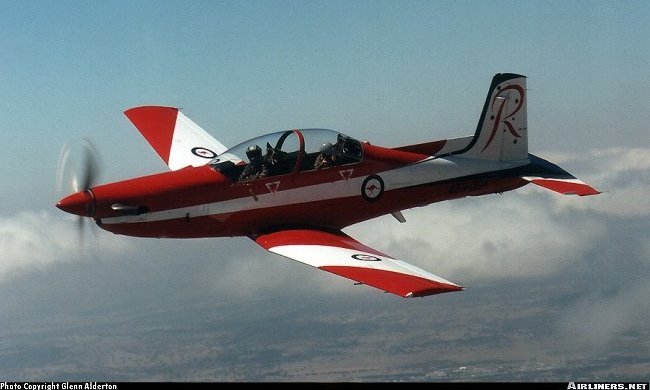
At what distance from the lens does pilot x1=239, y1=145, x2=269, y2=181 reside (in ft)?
51.0

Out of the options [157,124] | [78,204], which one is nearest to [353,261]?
[78,204]

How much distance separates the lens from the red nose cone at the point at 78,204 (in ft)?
48.0

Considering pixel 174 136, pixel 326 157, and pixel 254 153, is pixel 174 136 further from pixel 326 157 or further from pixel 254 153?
pixel 326 157

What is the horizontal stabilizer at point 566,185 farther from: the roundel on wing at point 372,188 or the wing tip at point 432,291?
the wing tip at point 432,291

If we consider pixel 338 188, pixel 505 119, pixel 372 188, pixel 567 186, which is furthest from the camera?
pixel 505 119

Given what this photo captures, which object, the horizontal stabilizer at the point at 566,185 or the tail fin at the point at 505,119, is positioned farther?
the tail fin at the point at 505,119

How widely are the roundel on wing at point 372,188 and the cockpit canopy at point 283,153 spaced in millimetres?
846

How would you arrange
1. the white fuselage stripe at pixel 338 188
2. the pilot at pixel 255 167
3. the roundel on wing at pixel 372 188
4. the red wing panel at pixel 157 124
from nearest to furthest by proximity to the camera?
the white fuselage stripe at pixel 338 188 → the pilot at pixel 255 167 → the roundel on wing at pixel 372 188 → the red wing panel at pixel 157 124

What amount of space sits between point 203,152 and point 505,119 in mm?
8253

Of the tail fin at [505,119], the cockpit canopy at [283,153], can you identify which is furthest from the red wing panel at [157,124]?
the tail fin at [505,119]

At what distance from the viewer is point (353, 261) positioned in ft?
45.5

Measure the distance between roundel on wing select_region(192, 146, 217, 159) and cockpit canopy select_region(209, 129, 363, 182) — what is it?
13.5 ft

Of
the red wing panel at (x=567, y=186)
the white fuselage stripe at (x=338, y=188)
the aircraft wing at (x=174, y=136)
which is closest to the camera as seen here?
the white fuselage stripe at (x=338, y=188)

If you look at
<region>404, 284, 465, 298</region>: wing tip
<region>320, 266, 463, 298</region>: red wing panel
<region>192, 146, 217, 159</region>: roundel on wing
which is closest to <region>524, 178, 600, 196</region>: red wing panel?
<region>320, 266, 463, 298</region>: red wing panel
